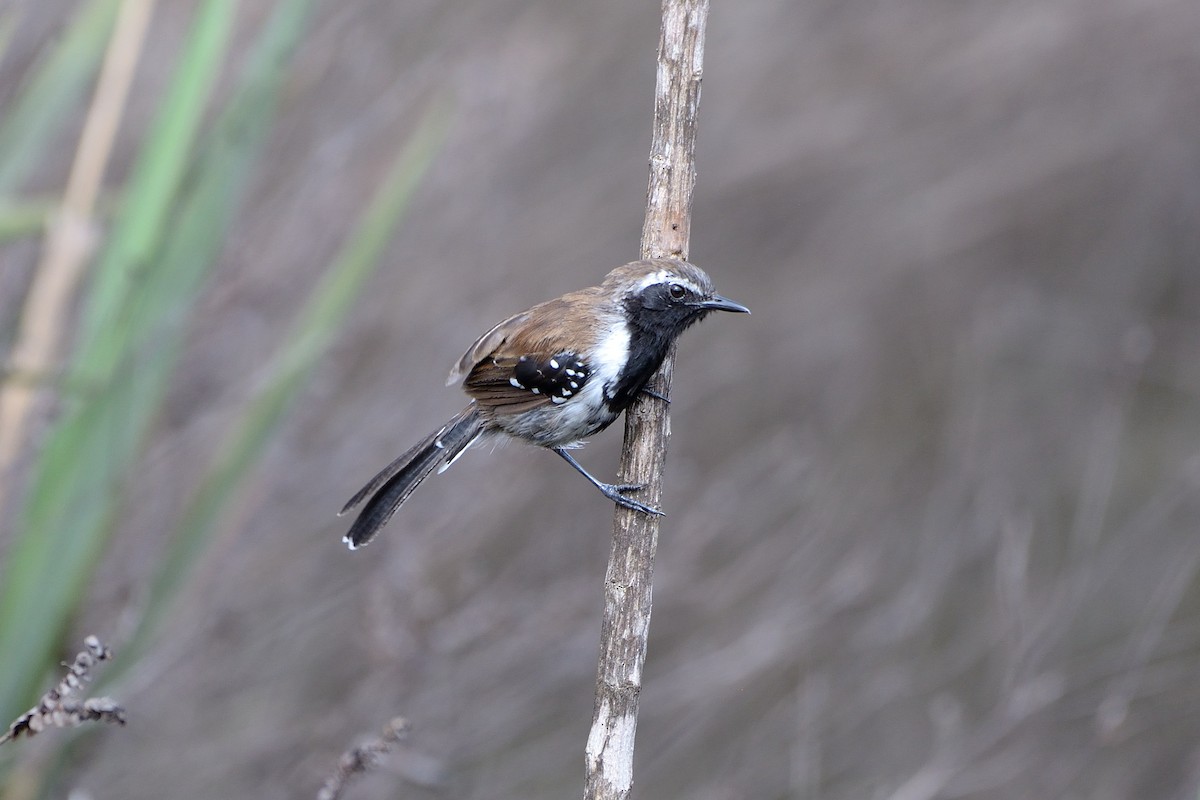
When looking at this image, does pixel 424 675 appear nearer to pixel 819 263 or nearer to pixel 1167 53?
pixel 819 263

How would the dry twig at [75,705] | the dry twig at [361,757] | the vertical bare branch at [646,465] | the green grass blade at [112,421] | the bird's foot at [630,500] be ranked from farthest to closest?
the green grass blade at [112,421]
the bird's foot at [630,500]
the vertical bare branch at [646,465]
the dry twig at [361,757]
the dry twig at [75,705]

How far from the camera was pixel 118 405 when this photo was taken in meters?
2.94

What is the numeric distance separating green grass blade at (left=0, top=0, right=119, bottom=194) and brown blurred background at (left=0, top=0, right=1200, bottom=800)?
0.77m

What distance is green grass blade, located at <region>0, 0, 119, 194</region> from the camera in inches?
132

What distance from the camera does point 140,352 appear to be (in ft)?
9.75

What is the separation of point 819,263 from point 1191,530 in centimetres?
230

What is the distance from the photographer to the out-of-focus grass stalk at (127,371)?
2904mm

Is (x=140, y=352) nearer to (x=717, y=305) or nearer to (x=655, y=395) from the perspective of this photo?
(x=655, y=395)

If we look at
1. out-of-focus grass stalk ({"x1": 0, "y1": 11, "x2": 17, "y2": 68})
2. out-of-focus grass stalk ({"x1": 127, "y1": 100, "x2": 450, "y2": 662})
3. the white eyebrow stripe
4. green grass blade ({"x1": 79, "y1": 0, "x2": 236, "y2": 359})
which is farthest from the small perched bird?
out-of-focus grass stalk ({"x1": 0, "y1": 11, "x2": 17, "y2": 68})

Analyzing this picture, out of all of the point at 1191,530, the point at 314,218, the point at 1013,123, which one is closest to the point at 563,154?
the point at 314,218

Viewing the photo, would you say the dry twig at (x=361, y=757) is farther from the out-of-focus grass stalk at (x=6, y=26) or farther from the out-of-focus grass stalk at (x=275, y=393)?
the out-of-focus grass stalk at (x=6, y=26)

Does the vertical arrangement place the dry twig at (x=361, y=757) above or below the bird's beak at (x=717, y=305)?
below

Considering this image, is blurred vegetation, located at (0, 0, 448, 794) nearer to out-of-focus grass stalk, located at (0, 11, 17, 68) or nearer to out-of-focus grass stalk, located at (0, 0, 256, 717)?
out-of-focus grass stalk, located at (0, 0, 256, 717)

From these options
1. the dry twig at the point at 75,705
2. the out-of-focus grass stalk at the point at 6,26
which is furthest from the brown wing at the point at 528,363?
the dry twig at the point at 75,705
